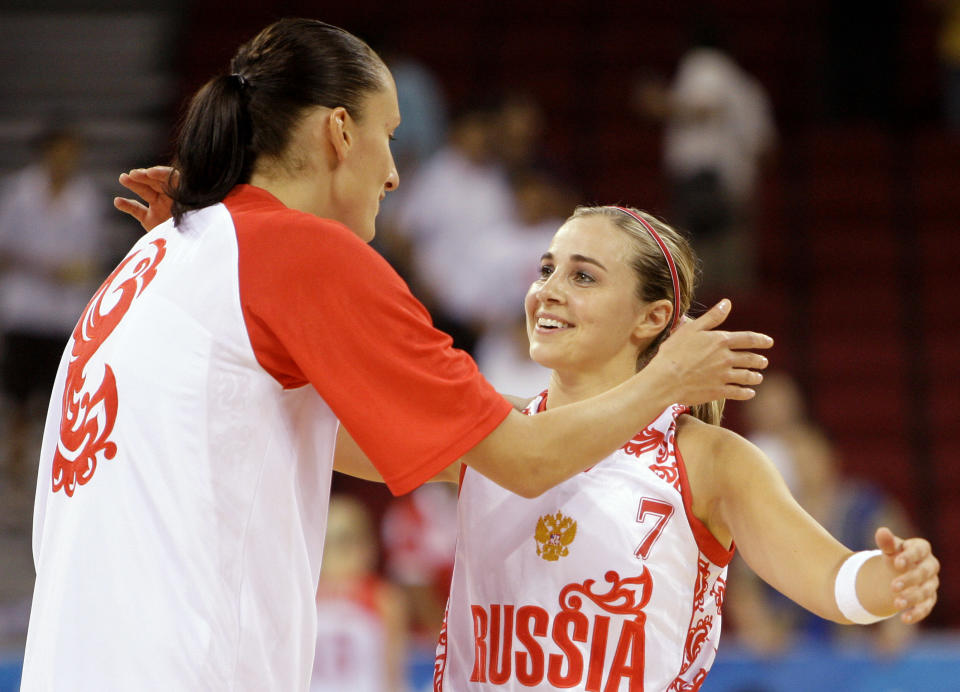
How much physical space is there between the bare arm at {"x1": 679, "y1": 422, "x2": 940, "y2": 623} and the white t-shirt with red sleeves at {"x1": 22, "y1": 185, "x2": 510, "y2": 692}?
1.86 feet

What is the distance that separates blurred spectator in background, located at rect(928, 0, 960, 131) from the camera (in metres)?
10.2

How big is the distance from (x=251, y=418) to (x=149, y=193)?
0.83 m

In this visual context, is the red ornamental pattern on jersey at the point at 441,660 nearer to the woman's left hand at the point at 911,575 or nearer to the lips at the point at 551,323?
the lips at the point at 551,323

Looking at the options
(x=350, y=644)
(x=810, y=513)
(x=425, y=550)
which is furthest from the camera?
(x=425, y=550)

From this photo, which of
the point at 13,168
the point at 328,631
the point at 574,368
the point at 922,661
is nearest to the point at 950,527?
the point at 922,661

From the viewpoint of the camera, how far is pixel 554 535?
2.70m

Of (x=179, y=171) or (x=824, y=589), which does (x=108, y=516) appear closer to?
(x=179, y=171)

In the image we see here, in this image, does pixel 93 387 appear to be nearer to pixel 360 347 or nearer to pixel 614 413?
pixel 360 347

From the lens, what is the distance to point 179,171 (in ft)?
8.36

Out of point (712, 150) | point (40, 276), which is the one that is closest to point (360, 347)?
point (40, 276)

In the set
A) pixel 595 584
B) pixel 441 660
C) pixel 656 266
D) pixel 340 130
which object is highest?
pixel 340 130

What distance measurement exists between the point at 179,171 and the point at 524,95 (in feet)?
26.7

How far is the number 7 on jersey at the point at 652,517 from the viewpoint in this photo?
2.65 meters

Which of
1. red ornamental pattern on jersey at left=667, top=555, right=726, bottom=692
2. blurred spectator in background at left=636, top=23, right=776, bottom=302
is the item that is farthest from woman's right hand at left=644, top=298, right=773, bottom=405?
blurred spectator in background at left=636, top=23, right=776, bottom=302
